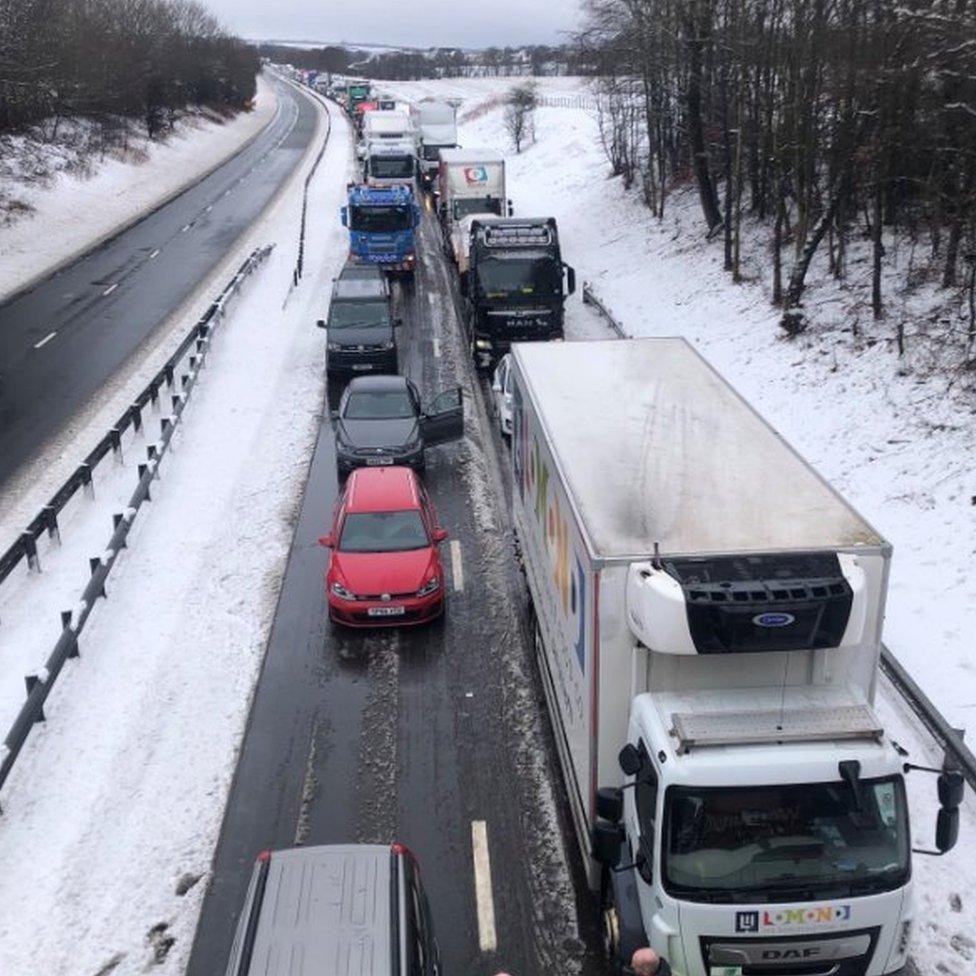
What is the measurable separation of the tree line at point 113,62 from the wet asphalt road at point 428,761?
4014 centimetres

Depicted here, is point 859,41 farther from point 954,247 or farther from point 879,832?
point 879,832

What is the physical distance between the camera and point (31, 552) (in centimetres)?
1605

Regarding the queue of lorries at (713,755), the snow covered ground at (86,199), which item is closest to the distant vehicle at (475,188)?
the snow covered ground at (86,199)

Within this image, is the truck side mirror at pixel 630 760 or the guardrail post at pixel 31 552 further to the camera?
the guardrail post at pixel 31 552

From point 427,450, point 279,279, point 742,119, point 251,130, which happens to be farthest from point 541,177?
point 251,130

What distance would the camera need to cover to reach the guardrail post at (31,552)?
15.9m

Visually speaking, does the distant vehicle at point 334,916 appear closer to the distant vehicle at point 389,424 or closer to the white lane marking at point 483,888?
the white lane marking at point 483,888

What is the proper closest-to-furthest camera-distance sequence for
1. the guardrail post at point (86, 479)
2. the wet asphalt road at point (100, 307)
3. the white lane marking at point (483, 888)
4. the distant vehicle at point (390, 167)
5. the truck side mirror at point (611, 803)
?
the truck side mirror at point (611, 803)
the white lane marking at point (483, 888)
the guardrail post at point (86, 479)
the wet asphalt road at point (100, 307)
the distant vehicle at point (390, 167)

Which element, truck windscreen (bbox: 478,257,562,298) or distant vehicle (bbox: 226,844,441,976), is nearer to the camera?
distant vehicle (bbox: 226,844,441,976)

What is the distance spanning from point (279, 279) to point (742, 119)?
15.8 meters

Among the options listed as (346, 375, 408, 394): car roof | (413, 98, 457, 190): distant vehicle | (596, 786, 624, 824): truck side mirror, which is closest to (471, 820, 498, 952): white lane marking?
(596, 786, 624, 824): truck side mirror

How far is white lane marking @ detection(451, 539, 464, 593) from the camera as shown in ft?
52.0

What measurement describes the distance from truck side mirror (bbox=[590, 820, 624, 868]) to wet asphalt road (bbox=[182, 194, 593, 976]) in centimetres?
166

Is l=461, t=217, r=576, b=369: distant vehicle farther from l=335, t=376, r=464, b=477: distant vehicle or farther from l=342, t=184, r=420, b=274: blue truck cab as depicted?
l=342, t=184, r=420, b=274: blue truck cab
